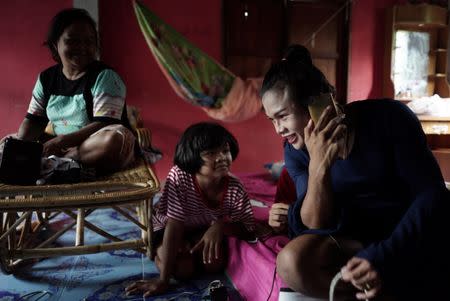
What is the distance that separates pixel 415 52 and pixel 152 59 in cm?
232

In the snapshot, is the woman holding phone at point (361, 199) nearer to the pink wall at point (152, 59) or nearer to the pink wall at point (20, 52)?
the pink wall at point (152, 59)

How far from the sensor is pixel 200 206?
1208mm

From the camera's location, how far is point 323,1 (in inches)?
113

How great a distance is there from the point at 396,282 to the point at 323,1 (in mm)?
2695

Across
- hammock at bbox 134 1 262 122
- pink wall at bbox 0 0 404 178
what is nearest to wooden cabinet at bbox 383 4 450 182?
pink wall at bbox 0 0 404 178

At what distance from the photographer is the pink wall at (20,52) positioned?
2.34 metres

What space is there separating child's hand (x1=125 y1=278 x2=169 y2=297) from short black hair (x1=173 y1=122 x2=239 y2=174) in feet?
1.18

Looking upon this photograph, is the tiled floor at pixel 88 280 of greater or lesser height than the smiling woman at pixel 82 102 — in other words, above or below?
below

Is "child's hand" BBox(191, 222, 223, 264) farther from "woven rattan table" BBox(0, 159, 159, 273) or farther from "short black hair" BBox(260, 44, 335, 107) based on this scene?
"short black hair" BBox(260, 44, 335, 107)

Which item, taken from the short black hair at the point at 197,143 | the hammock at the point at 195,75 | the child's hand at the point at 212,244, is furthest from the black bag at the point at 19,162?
the hammock at the point at 195,75

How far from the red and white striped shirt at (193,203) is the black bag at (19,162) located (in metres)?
0.41

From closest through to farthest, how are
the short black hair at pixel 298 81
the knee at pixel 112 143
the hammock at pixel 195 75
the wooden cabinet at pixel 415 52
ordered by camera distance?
the short black hair at pixel 298 81 < the knee at pixel 112 143 < the hammock at pixel 195 75 < the wooden cabinet at pixel 415 52

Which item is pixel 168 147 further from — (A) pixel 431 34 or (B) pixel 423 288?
(A) pixel 431 34

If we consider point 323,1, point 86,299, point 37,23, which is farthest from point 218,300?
point 323,1
